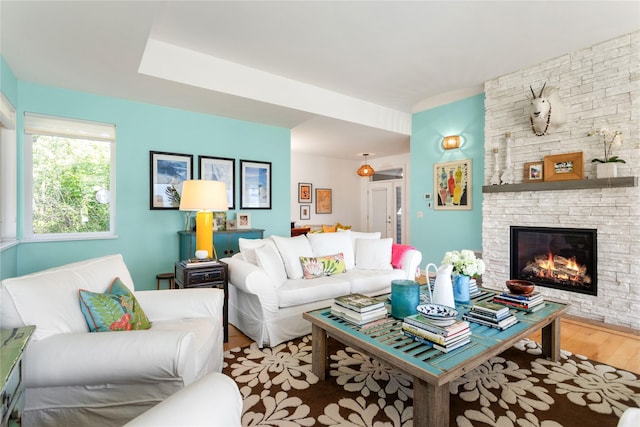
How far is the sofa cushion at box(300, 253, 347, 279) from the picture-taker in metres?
3.15

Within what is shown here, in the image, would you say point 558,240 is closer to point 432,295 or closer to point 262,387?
point 432,295

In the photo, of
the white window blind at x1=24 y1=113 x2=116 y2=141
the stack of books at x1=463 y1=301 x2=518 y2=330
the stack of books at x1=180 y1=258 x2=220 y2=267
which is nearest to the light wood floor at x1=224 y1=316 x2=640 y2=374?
the stack of books at x1=180 y1=258 x2=220 y2=267

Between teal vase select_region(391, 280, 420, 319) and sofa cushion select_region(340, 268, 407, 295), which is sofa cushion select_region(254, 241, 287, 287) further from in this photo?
teal vase select_region(391, 280, 420, 319)

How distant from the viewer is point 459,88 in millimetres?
4375

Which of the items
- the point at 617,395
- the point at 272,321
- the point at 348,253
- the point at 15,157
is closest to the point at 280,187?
the point at 348,253

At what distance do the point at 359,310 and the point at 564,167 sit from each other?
3073mm

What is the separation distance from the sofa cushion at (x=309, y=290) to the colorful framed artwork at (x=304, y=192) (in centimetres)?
453

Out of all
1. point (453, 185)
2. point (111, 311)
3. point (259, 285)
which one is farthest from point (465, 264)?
point (453, 185)

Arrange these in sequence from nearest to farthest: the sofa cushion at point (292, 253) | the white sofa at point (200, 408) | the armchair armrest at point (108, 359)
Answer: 1. the white sofa at point (200, 408)
2. the armchair armrest at point (108, 359)
3. the sofa cushion at point (292, 253)

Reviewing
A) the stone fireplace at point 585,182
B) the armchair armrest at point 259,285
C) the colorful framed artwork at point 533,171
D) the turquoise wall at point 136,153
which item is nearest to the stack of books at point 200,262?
the armchair armrest at point 259,285

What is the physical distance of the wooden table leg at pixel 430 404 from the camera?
1.40 meters

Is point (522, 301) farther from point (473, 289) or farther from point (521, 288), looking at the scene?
point (473, 289)

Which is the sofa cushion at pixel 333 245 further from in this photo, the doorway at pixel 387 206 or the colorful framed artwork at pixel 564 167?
the doorway at pixel 387 206

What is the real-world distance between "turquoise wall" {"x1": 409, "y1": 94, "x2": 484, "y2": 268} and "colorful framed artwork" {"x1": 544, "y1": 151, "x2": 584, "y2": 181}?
91 cm
